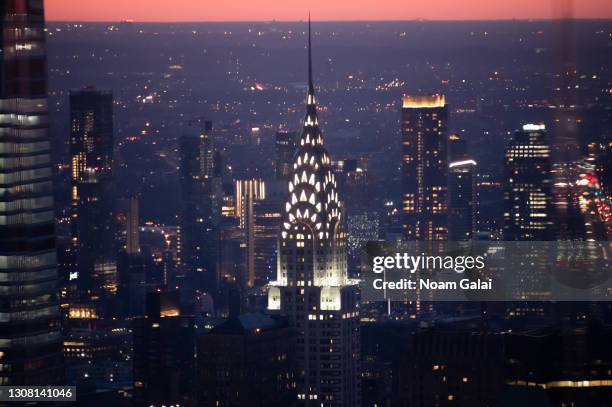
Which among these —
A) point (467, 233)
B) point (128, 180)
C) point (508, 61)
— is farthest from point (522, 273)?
point (128, 180)

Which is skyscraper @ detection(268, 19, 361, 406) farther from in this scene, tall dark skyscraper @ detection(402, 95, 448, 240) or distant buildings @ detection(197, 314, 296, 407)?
tall dark skyscraper @ detection(402, 95, 448, 240)

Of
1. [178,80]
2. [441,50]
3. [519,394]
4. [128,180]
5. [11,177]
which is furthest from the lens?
[128,180]

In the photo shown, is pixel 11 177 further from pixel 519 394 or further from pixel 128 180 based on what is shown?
pixel 128 180

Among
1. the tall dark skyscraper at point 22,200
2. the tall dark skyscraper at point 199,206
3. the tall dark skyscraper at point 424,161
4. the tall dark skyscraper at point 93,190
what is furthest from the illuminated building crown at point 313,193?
the tall dark skyscraper at point 22,200

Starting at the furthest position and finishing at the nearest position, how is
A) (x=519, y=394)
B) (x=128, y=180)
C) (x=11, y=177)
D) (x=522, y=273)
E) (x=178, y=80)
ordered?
(x=128, y=180) → (x=178, y=80) → (x=522, y=273) → (x=11, y=177) → (x=519, y=394)

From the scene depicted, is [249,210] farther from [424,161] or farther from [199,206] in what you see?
[199,206]

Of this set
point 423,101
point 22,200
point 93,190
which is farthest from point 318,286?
point 22,200
